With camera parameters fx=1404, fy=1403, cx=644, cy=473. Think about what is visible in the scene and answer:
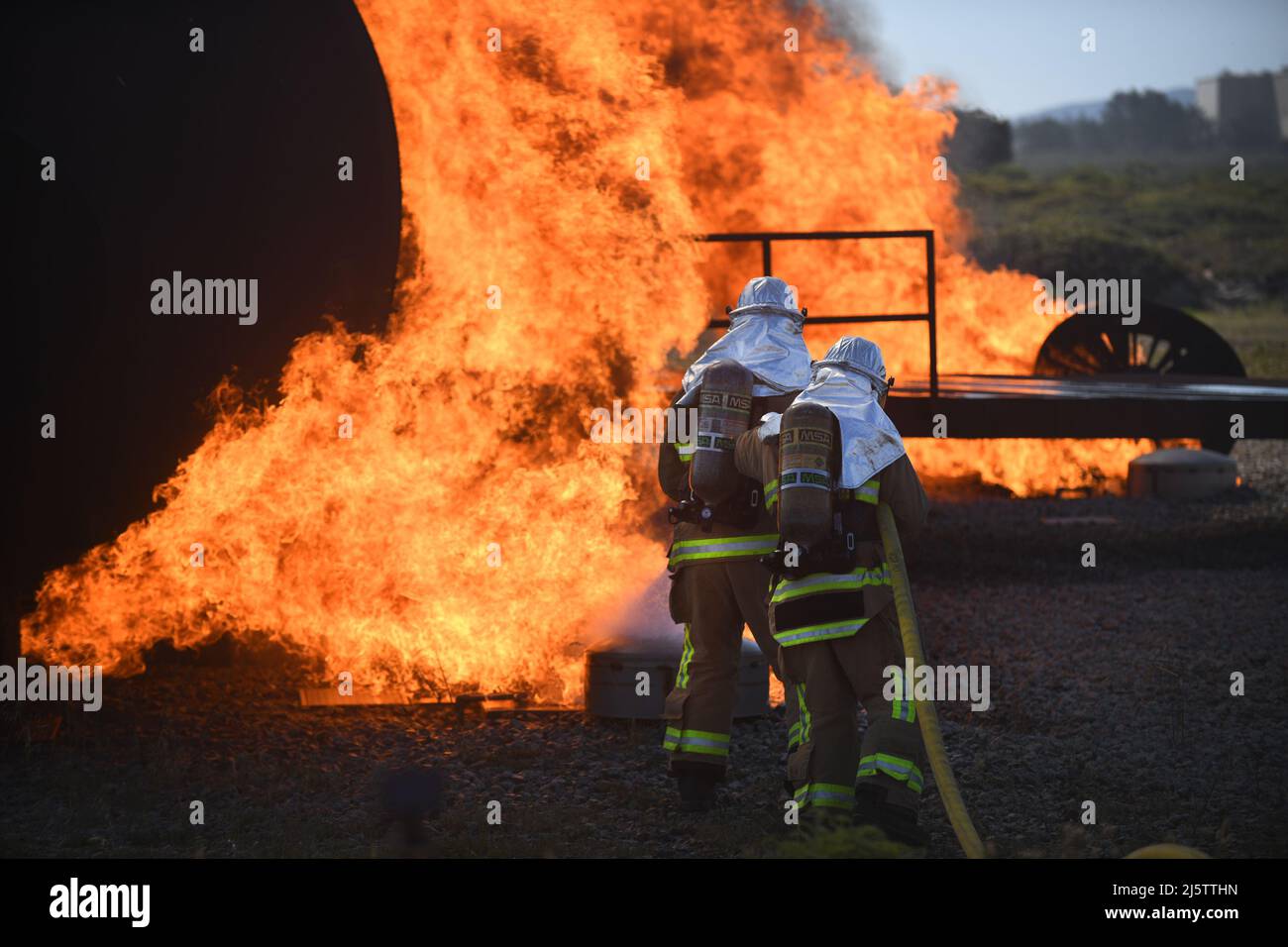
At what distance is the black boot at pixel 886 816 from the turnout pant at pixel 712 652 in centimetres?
94

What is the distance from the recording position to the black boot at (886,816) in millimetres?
5273

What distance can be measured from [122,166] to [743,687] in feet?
14.0

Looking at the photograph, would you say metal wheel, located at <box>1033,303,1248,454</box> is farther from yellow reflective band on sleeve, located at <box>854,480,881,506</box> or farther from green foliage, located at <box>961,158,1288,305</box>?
green foliage, located at <box>961,158,1288,305</box>

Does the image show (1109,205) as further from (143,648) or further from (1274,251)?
(143,648)

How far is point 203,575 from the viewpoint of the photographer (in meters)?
7.88

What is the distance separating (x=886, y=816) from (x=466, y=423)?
4.15 metres

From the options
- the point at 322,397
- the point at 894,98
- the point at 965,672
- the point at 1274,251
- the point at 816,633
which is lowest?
the point at 965,672

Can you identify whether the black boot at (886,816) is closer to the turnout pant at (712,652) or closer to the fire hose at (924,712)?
the fire hose at (924,712)

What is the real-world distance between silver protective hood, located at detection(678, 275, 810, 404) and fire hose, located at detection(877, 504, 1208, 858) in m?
1.00

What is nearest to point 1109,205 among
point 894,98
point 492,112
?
point 894,98

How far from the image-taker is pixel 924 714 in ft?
17.4
